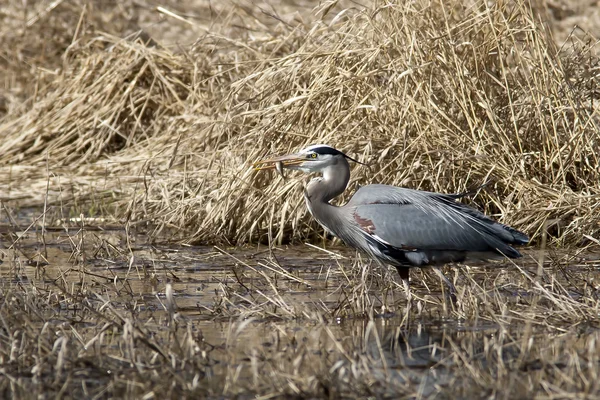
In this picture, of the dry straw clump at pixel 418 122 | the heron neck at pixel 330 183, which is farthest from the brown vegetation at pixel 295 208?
the heron neck at pixel 330 183

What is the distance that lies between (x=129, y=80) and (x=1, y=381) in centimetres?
660

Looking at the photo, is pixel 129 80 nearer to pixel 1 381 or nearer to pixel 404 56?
pixel 404 56

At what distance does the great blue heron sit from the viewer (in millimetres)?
5637

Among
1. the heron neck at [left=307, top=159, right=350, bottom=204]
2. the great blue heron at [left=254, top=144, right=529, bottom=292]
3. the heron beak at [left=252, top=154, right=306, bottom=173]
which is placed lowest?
the great blue heron at [left=254, top=144, right=529, bottom=292]

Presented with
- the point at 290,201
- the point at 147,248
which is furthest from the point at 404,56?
the point at 147,248

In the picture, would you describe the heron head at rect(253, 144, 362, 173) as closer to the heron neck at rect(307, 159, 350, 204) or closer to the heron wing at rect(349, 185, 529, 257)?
the heron neck at rect(307, 159, 350, 204)

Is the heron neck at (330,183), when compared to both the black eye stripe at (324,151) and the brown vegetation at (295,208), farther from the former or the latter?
the brown vegetation at (295,208)

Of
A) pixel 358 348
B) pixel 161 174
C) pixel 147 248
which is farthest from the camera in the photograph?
pixel 161 174

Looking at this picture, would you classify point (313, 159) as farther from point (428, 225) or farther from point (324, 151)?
point (428, 225)

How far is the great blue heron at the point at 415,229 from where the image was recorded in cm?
564

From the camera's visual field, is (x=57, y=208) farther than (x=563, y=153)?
Yes

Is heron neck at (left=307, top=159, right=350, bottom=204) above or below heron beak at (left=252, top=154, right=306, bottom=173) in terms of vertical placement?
below

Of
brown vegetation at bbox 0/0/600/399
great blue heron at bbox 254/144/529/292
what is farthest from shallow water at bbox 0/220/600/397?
great blue heron at bbox 254/144/529/292

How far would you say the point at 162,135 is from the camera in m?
9.68
